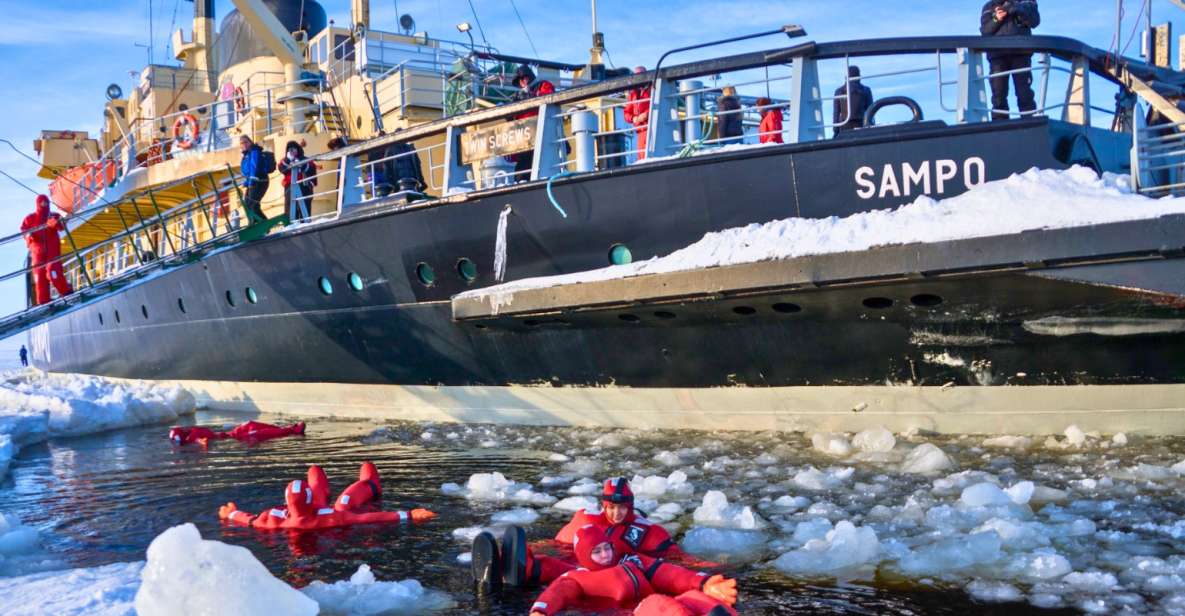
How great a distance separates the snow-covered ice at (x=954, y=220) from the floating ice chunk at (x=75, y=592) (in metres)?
4.28

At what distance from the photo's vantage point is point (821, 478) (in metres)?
6.73

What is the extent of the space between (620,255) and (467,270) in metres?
1.70

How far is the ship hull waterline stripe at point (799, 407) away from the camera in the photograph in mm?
7211

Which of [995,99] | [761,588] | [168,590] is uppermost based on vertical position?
[995,99]

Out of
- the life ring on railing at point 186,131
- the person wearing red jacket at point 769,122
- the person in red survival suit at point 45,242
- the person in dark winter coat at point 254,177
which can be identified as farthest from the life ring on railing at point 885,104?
the life ring on railing at point 186,131

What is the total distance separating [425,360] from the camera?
10.5 meters

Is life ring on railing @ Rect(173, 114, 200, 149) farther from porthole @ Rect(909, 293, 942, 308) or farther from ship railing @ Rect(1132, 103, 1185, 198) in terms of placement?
ship railing @ Rect(1132, 103, 1185, 198)

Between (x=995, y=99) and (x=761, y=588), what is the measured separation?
4742 mm

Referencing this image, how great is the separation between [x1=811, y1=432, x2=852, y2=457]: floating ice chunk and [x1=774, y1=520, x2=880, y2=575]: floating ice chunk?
7.97 feet

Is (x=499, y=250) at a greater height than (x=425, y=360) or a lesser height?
greater

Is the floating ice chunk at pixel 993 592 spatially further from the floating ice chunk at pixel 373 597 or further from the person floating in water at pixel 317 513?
the person floating in water at pixel 317 513

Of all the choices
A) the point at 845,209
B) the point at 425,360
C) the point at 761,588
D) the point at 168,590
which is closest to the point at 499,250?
the point at 425,360

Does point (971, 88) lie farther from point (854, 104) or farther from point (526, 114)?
point (526, 114)

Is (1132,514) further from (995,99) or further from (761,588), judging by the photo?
(995,99)
